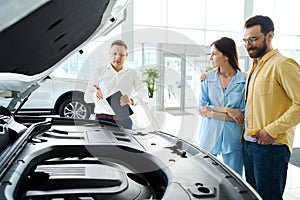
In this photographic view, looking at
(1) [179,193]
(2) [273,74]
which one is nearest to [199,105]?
(2) [273,74]

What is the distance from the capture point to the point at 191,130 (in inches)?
73.6

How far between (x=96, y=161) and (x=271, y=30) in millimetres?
1085

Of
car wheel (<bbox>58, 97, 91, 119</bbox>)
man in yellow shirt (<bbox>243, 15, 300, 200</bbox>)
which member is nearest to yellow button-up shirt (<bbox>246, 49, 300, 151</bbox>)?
man in yellow shirt (<bbox>243, 15, 300, 200</bbox>)

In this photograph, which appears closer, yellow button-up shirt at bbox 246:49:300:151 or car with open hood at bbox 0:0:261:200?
car with open hood at bbox 0:0:261:200

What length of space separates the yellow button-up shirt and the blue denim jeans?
58mm

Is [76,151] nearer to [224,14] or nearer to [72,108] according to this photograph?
[72,108]

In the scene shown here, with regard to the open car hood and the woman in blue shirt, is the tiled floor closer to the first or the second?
the woman in blue shirt

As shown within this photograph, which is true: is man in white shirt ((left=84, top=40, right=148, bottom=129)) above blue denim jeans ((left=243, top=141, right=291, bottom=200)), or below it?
above

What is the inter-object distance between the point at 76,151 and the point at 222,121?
0.88m

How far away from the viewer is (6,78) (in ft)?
2.65

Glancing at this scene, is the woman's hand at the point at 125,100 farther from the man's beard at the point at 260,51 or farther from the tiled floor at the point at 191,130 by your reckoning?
the man's beard at the point at 260,51

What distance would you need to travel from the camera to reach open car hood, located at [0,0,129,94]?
508mm

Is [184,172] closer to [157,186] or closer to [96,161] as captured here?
[157,186]

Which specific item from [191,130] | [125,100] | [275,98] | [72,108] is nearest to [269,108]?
[275,98]
